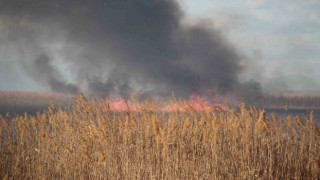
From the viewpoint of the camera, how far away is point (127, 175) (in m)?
9.05

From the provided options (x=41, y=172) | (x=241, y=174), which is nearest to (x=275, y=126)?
(x=241, y=174)


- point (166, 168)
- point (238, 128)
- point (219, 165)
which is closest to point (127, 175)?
point (166, 168)

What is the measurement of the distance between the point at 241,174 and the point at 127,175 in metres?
2.84

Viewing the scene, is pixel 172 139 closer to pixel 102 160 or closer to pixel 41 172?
pixel 102 160

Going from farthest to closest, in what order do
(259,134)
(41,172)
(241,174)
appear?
(259,134) → (41,172) → (241,174)

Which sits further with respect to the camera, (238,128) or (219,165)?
(238,128)

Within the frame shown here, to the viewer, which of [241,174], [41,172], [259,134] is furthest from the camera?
[259,134]

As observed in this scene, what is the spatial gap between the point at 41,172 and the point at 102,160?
389cm

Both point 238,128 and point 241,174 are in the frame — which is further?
point 238,128

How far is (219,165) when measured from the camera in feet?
31.6

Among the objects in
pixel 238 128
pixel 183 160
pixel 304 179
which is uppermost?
pixel 238 128

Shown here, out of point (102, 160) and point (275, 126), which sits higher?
point (275, 126)

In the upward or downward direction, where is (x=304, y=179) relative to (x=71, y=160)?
downward

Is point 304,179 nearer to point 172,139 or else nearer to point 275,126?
point 275,126
